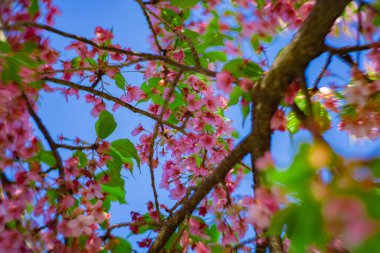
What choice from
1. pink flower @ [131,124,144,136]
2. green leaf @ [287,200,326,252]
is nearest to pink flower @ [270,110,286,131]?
green leaf @ [287,200,326,252]

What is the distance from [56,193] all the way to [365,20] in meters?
1.46

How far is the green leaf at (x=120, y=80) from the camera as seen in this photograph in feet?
6.92

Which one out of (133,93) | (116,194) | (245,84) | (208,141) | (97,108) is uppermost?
(133,93)

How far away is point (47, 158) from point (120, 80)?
0.68 meters

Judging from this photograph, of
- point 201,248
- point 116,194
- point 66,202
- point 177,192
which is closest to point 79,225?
point 66,202

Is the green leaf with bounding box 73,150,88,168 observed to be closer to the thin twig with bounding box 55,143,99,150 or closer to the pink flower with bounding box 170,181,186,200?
the thin twig with bounding box 55,143,99,150

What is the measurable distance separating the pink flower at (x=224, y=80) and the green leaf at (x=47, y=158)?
2.55 feet

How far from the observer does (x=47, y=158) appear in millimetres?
1616

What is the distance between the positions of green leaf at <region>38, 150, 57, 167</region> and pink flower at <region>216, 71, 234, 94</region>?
0.78 metres

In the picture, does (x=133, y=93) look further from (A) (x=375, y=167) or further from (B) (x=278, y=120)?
(A) (x=375, y=167)

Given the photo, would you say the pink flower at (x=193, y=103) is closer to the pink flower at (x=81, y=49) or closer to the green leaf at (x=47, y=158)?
the pink flower at (x=81, y=49)

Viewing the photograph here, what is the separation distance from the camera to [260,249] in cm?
143

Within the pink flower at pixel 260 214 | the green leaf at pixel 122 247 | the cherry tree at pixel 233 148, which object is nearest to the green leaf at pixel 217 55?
the cherry tree at pixel 233 148

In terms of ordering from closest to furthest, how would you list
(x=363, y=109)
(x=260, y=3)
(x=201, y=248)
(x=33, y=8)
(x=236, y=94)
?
(x=236, y=94) < (x=363, y=109) < (x=201, y=248) < (x=33, y=8) < (x=260, y=3)
